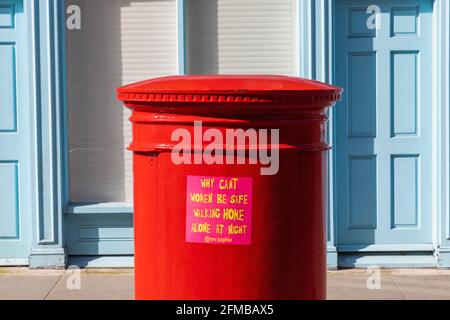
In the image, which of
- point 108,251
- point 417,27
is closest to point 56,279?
point 108,251

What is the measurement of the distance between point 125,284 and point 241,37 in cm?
229

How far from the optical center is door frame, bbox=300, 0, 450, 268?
7.48 metres

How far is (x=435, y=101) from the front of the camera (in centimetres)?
762

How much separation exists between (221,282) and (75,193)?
4448mm

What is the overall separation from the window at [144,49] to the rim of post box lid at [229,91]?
402 centimetres

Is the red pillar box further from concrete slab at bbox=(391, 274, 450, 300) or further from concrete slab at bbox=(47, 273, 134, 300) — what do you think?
Answer: concrete slab at bbox=(391, 274, 450, 300)

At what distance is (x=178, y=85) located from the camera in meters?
3.55

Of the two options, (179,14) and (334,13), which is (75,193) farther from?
(334,13)

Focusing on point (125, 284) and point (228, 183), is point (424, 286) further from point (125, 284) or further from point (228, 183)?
point (228, 183)

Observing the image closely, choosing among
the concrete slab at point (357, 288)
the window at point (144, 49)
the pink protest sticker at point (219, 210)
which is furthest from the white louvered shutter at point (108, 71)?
the pink protest sticker at point (219, 210)

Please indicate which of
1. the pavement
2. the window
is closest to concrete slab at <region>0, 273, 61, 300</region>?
the pavement

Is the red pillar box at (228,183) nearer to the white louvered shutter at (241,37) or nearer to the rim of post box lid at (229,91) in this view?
the rim of post box lid at (229,91)

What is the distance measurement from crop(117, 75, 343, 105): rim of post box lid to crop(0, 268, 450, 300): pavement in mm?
3448

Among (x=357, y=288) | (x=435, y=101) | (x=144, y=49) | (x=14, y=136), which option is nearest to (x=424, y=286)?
(x=357, y=288)
